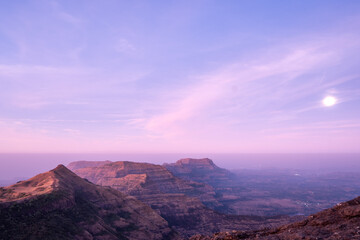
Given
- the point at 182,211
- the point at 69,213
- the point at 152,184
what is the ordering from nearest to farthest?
the point at 69,213 → the point at 182,211 → the point at 152,184

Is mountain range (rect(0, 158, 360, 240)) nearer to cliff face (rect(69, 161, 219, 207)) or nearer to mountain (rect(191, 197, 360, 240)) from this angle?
mountain (rect(191, 197, 360, 240))

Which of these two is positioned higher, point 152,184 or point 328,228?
point 328,228

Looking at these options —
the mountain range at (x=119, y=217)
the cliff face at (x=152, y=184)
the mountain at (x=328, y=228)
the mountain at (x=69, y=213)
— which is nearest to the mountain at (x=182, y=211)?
the cliff face at (x=152, y=184)

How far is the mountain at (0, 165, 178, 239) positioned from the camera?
152ft

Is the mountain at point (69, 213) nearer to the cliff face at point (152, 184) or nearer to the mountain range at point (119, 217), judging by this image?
the mountain range at point (119, 217)

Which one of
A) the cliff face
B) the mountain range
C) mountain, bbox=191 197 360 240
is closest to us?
mountain, bbox=191 197 360 240

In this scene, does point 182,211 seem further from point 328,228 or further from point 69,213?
point 328,228

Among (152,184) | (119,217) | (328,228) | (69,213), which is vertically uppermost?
(328,228)

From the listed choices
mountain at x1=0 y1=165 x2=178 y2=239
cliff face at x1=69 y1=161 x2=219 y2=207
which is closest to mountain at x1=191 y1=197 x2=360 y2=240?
mountain at x1=0 y1=165 x2=178 y2=239

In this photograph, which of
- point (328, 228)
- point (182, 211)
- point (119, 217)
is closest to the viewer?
point (328, 228)

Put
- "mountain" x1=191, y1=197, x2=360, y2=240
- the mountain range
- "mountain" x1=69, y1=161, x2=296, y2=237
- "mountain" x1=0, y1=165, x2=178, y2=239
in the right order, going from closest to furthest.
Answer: "mountain" x1=191, y1=197, x2=360, y2=240
the mountain range
"mountain" x1=0, y1=165, x2=178, y2=239
"mountain" x1=69, y1=161, x2=296, y2=237

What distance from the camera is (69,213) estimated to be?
5941cm

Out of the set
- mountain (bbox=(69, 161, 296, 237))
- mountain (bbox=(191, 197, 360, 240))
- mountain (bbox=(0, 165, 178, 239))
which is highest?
mountain (bbox=(191, 197, 360, 240))

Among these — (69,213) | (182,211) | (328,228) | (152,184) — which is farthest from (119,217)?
(152,184)
